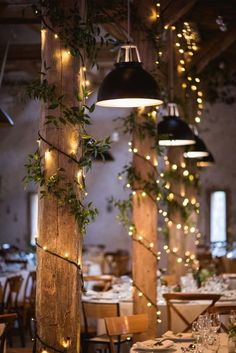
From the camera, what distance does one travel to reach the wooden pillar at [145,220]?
7988 mm

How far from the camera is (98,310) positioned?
8227 mm

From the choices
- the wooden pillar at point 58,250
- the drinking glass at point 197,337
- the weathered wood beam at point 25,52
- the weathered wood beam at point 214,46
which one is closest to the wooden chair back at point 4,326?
the wooden pillar at point 58,250

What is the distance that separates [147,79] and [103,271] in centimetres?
1171

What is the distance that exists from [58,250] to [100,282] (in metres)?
5.87

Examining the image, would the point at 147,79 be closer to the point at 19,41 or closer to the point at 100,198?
the point at 19,41

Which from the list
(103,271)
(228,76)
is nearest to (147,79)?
(103,271)

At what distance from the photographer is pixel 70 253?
18.7 ft

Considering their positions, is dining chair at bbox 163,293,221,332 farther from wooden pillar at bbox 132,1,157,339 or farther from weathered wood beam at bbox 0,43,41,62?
weathered wood beam at bbox 0,43,41,62

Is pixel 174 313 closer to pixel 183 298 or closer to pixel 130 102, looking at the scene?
pixel 183 298

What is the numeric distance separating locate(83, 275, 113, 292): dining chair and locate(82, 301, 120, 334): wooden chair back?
161 cm

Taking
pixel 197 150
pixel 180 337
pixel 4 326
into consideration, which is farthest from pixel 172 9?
pixel 4 326

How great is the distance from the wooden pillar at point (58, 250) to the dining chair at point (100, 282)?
4.25 meters

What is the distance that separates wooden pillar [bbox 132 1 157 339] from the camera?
7.99 metres

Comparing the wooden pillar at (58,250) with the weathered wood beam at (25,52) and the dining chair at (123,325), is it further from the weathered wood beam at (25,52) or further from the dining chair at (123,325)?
the weathered wood beam at (25,52)
